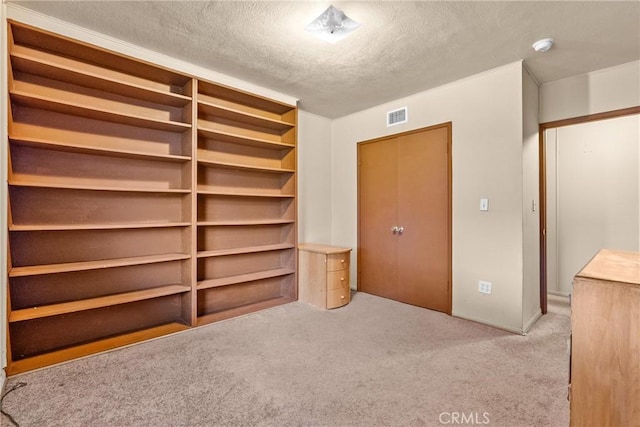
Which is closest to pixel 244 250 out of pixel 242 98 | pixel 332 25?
pixel 242 98

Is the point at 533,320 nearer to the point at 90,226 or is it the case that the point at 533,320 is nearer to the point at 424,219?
the point at 424,219

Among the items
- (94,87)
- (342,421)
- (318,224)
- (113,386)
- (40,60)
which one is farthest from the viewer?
(318,224)

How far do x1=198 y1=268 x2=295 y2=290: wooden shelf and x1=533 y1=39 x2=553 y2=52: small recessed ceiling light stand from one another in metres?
3.09

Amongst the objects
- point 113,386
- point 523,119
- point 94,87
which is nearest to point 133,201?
point 94,87

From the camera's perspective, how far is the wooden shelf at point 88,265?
79.1 inches

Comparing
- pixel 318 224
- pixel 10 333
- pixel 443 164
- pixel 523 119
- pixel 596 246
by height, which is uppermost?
pixel 523 119

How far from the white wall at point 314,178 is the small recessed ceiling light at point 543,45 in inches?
99.7

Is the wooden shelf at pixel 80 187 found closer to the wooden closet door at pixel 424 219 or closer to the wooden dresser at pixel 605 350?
the wooden closet door at pixel 424 219

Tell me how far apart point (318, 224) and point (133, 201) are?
228 centimetres

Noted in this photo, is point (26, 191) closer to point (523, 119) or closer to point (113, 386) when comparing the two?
point (113, 386)

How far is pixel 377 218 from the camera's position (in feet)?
12.7

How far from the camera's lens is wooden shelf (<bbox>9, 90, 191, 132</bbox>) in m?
2.03

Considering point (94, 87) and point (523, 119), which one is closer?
point (94, 87)

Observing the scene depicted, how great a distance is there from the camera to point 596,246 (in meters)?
3.69
